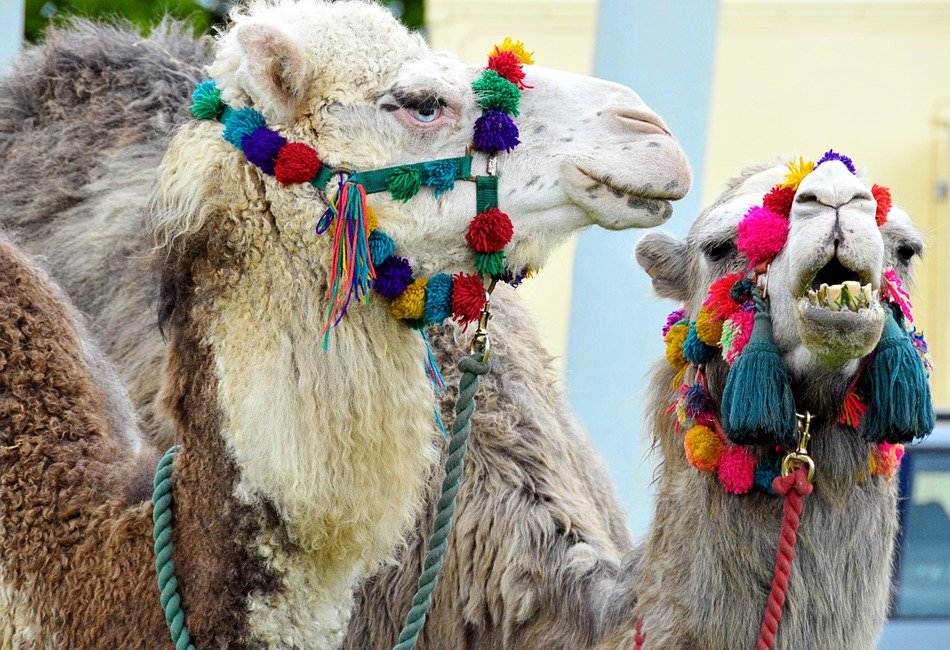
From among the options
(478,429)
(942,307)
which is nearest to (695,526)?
(478,429)

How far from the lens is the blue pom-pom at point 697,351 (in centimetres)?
355

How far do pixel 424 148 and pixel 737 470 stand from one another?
3.72ft

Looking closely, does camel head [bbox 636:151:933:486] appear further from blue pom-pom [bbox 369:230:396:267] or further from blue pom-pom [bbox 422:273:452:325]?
blue pom-pom [bbox 369:230:396:267]

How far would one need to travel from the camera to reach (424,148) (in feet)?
10.0

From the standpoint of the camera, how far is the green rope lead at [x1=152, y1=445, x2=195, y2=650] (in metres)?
2.96

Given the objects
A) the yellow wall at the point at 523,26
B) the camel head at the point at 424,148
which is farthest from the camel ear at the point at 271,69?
the yellow wall at the point at 523,26

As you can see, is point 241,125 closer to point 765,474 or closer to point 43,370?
point 43,370

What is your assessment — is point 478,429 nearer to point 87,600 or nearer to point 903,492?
point 87,600

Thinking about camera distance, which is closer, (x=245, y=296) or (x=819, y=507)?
(x=245, y=296)

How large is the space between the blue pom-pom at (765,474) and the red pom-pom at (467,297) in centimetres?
87

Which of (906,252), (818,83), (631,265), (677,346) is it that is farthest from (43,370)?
(818,83)

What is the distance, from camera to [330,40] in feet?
10.2

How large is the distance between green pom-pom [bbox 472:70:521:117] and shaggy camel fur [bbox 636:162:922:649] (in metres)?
0.73

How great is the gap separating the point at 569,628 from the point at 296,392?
4.07 feet
